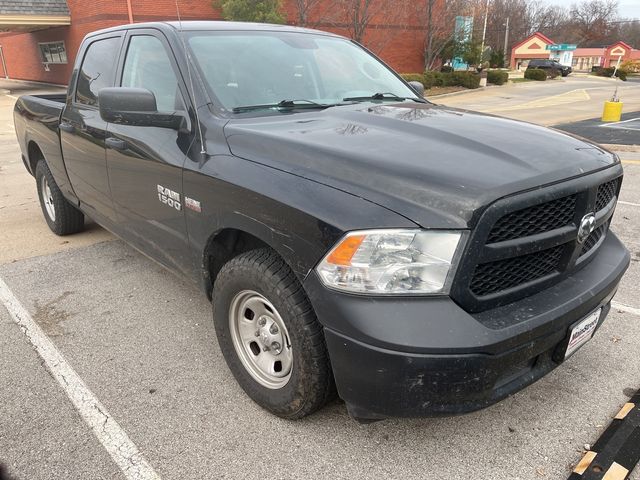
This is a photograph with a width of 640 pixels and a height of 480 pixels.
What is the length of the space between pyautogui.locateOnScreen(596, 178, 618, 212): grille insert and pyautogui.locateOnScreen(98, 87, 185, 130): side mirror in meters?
2.09

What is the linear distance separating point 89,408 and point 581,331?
7.77 ft

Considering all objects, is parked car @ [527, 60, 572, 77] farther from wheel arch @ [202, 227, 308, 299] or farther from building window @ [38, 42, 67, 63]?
wheel arch @ [202, 227, 308, 299]

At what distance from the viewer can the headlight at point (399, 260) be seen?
1857 mm

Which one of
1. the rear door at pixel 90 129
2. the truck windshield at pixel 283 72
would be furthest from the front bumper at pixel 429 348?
the rear door at pixel 90 129

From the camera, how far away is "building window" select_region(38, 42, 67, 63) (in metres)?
29.1

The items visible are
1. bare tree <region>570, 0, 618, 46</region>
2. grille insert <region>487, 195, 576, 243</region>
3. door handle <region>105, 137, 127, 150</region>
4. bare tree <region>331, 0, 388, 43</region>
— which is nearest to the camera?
grille insert <region>487, 195, 576, 243</region>

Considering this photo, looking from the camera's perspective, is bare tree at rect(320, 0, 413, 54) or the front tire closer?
the front tire

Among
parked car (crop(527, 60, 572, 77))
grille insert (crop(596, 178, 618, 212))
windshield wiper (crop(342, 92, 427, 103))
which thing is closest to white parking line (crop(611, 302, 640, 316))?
grille insert (crop(596, 178, 618, 212))

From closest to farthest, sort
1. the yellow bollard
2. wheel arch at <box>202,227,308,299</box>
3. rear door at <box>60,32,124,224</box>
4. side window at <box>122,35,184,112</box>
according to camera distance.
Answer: wheel arch at <box>202,227,308,299</box> → side window at <box>122,35,184,112</box> → rear door at <box>60,32,124,224</box> → the yellow bollard

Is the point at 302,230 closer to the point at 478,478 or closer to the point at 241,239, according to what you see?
the point at 241,239

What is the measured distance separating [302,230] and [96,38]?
10.4 ft

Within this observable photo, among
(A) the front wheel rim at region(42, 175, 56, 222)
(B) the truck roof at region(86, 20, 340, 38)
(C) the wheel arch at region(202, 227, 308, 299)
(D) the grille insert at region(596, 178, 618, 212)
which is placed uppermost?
(B) the truck roof at region(86, 20, 340, 38)

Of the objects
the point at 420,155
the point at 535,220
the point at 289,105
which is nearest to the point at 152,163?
the point at 289,105

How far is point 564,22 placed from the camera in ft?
320
